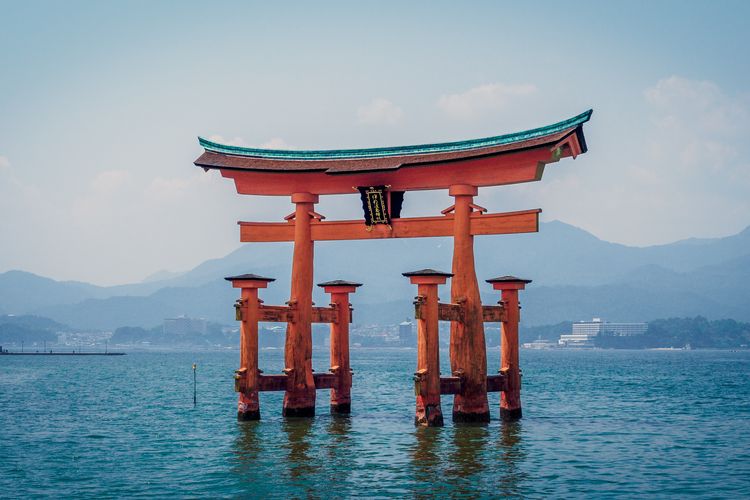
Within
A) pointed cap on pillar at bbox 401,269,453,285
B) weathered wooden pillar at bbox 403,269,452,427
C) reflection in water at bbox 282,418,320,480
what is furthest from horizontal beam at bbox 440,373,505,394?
reflection in water at bbox 282,418,320,480

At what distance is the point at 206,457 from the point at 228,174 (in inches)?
385

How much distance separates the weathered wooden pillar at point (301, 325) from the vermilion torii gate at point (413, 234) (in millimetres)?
34

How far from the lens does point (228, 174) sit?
1176 inches

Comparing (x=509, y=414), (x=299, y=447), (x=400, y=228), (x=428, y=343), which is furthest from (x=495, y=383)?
(x=299, y=447)

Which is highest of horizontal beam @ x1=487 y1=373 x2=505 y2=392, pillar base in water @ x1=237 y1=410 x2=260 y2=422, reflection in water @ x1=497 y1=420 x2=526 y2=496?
horizontal beam @ x1=487 y1=373 x2=505 y2=392

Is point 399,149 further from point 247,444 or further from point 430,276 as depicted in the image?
point 247,444

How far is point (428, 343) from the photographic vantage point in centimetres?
2466

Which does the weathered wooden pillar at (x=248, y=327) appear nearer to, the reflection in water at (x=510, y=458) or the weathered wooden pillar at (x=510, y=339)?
the weathered wooden pillar at (x=510, y=339)

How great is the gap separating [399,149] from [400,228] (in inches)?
102

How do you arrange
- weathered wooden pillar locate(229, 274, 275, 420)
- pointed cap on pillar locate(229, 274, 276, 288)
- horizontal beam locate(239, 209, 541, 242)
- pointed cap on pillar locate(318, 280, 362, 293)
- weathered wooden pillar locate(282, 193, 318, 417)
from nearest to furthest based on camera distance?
horizontal beam locate(239, 209, 541, 242) → pointed cap on pillar locate(229, 274, 276, 288) → weathered wooden pillar locate(229, 274, 275, 420) → weathered wooden pillar locate(282, 193, 318, 417) → pointed cap on pillar locate(318, 280, 362, 293)

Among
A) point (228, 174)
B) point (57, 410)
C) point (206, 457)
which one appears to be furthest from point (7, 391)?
point (206, 457)

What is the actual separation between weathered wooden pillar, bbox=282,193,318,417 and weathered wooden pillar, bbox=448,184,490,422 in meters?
4.83

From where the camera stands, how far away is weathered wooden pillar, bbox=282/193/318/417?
28.3m

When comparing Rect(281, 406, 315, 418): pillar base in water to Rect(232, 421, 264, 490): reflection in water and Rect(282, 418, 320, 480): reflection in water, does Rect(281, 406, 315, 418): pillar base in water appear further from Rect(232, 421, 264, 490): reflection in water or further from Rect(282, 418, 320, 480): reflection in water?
Rect(232, 421, 264, 490): reflection in water
